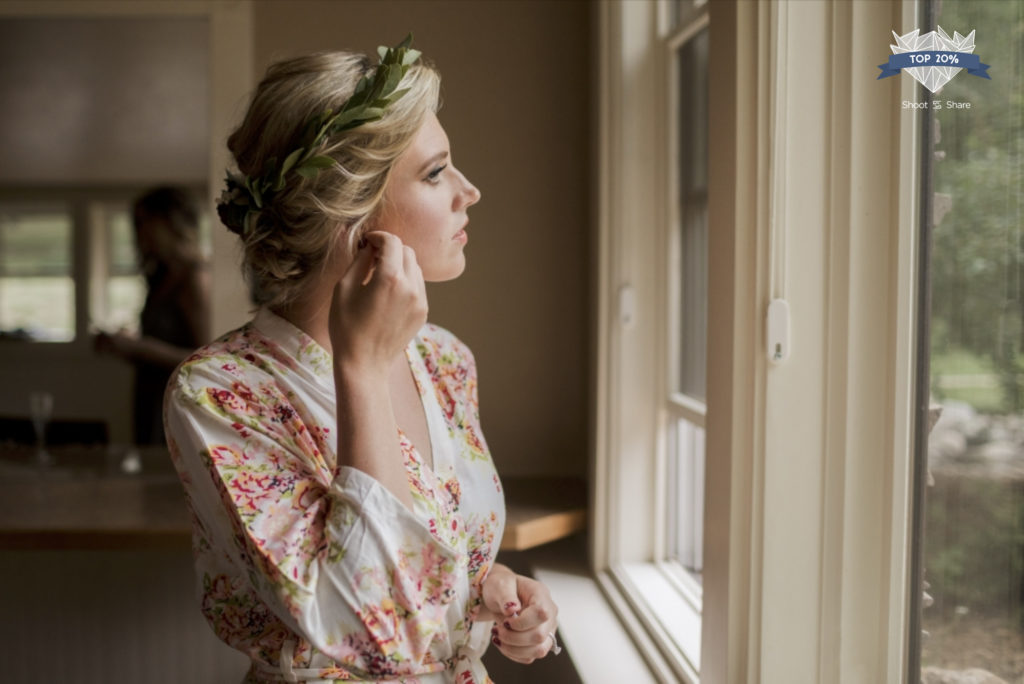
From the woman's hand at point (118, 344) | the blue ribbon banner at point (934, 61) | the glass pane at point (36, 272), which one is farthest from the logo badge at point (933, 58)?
the glass pane at point (36, 272)

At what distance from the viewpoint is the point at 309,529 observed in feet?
2.76

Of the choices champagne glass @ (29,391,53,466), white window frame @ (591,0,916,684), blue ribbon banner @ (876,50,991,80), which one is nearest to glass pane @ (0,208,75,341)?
champagne glass @ (29,391,53,466)

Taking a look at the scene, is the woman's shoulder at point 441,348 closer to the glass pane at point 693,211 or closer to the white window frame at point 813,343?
the white window frame at point 813,343

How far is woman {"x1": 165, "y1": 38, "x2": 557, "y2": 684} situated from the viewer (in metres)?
0.83

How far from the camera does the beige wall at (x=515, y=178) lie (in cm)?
225

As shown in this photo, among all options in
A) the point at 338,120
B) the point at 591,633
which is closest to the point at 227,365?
the point at 338,120

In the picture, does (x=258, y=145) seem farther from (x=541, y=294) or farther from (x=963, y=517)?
(x=541, y=294)

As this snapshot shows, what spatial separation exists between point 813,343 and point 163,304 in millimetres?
2359

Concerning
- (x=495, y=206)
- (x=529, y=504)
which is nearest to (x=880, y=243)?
(x=529, y=504)

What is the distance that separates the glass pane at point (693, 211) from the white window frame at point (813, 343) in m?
0.62

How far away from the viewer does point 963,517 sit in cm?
93

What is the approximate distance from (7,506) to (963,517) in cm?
205

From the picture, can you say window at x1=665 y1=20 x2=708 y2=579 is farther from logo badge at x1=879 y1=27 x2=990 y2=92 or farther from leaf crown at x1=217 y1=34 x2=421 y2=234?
leaf crown at x1=217 y1=34 x2=421 y2=234

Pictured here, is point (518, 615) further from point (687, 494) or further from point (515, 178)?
point (515, 178)
